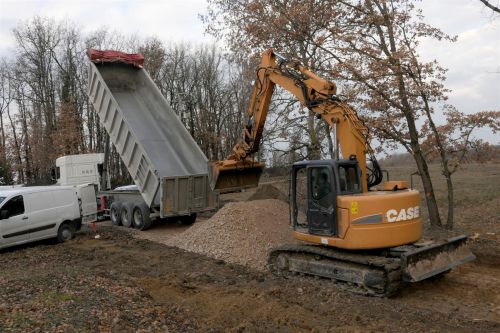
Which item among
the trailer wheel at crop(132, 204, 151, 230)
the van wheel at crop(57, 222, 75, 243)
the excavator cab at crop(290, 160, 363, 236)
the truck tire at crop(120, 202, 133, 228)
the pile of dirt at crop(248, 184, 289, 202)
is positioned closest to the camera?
the excavator cab at crop(290, 160, 363, 236)

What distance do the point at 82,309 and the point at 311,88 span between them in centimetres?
592

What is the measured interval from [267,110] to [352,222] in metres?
4.21

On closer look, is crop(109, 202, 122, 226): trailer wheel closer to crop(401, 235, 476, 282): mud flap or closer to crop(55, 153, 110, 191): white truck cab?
crop(55, 153, 110, 191): white truck cab

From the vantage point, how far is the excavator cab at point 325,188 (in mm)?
8375

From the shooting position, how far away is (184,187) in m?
14.6

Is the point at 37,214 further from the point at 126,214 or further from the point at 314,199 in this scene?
the point at 314,199

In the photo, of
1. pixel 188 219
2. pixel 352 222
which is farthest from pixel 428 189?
pixel 188 219

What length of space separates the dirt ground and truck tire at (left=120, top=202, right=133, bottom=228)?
15.8 feet

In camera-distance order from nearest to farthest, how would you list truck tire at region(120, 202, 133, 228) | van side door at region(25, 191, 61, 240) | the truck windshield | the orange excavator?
the orange excavator, the truck windshield, van side door at region(25, 191, 61, 240), truck tire at region(120, 202, 133, 228)

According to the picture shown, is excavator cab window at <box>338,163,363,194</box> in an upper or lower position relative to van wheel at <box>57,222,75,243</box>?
upper

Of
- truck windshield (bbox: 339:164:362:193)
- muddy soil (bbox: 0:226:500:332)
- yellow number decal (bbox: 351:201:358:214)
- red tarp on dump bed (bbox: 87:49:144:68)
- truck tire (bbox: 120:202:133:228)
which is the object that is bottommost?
muddy soil (bbox: 0:226:500:332)

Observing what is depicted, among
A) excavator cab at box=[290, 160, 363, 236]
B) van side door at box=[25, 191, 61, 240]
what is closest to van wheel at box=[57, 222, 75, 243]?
van side door at box=[25, 191, 61, 240]

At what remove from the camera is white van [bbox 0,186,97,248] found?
1260 cm

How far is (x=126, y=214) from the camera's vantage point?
55.2ft
